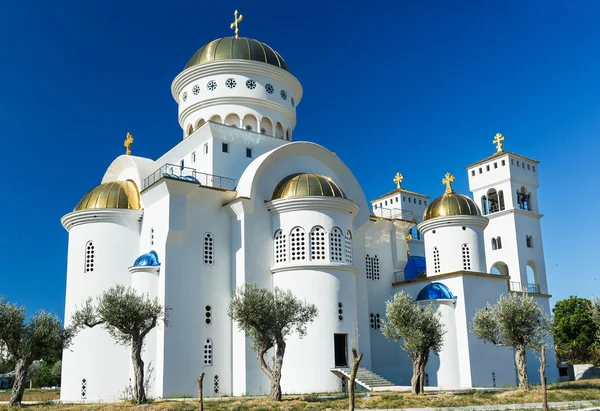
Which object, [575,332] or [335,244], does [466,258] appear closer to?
[335,244]

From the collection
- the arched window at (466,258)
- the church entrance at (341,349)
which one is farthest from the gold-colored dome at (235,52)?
the church entrance at (341,349)

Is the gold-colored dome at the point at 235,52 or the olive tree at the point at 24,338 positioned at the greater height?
the gold-colored dome at the point at 235,52

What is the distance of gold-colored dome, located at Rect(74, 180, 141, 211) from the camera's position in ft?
87.9

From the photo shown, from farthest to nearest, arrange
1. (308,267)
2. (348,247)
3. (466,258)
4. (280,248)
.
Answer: (466,258), (348,247), (280,248), (308,267)

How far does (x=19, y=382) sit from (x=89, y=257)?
22.3 ft

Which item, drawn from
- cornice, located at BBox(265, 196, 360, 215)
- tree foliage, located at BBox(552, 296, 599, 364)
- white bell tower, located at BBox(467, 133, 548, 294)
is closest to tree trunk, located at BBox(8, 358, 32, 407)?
cornice, located at BBox(265, 196, 360, 215)

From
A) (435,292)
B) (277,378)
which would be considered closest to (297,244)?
(277,378)

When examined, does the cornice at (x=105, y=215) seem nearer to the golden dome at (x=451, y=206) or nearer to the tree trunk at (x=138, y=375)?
the tree trunk at (x=138, y=375)

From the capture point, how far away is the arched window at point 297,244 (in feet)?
82.9

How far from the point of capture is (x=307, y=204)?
2545 cm

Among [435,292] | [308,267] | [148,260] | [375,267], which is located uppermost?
[375,267]

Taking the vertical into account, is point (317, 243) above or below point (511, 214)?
below

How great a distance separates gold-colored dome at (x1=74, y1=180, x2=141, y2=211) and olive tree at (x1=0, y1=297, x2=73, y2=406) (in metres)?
6.42

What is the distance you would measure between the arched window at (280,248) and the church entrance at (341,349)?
377 centimetres
